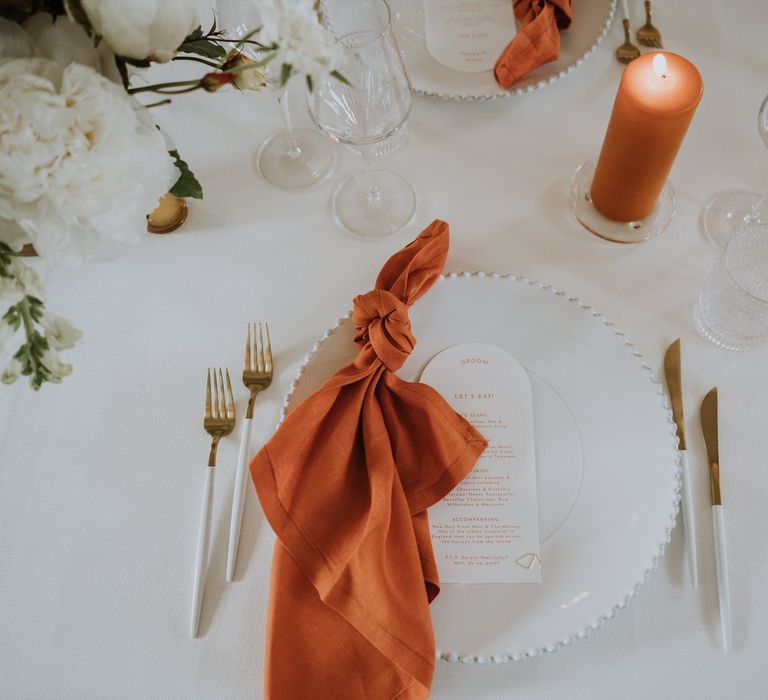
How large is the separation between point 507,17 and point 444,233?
Answer: 0.38m

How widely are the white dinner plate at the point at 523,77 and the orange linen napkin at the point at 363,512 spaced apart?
29cm

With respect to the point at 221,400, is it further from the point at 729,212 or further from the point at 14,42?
the point at 729,212

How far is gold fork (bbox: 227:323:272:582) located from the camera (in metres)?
0.67

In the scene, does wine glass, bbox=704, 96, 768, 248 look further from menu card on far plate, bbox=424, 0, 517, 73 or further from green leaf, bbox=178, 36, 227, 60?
green leaf, bbox=178, 36, 227, 60

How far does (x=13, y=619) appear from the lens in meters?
0.66

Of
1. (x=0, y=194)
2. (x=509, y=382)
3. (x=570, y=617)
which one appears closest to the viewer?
(x=0, y=194)

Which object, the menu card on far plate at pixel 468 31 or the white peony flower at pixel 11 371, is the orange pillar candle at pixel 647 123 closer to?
the menu card on far plate at pixel 468 31

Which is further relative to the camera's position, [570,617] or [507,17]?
[507,17]

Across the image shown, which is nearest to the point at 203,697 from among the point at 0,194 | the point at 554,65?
the point at 0,194

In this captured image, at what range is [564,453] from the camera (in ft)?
2.21

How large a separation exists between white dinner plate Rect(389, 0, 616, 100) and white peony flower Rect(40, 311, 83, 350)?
0.60 metres

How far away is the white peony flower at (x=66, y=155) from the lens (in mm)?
401

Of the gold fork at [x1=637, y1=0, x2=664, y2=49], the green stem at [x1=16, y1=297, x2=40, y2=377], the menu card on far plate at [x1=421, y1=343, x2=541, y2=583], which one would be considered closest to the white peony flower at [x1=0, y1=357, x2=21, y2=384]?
the green stem at [x1=16, y1=297, x2=40, y2=377]

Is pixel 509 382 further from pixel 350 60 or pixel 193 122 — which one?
pixel 193 122
